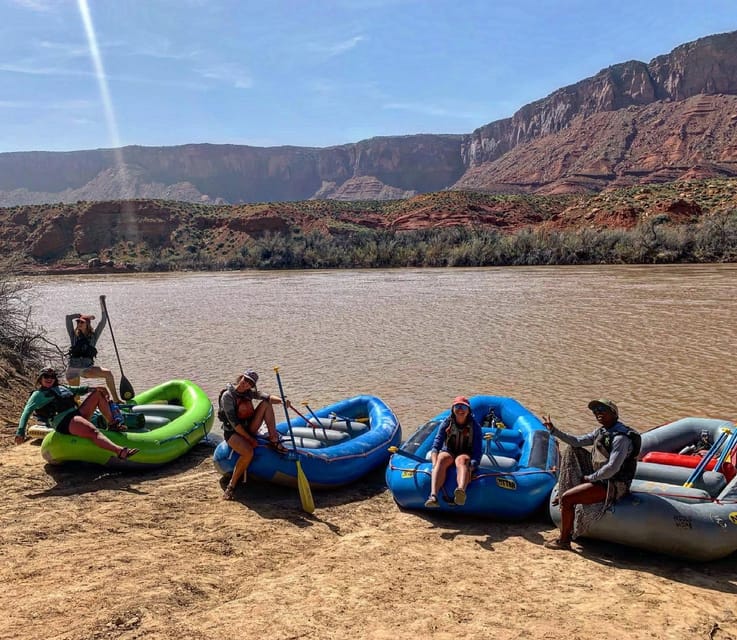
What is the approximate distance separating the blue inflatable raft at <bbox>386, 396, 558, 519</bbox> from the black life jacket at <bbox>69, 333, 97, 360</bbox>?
4540 mm

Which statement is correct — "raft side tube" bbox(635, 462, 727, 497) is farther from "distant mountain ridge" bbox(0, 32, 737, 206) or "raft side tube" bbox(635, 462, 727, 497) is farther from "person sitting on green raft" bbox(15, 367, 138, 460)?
"distant mountain ridge" bbox(0, 32, 737, 206)

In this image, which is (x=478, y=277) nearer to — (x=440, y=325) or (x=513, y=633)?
(x=440, y=325)

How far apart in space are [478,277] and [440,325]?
16.3 metres

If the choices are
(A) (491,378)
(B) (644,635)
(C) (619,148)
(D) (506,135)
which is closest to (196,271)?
(A) (491,378)

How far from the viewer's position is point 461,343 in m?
14.1

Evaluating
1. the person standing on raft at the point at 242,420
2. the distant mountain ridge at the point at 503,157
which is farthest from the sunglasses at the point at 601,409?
the distant mountain ridge at the point at 503,157

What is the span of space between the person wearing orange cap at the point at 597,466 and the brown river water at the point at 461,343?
334 centimetres

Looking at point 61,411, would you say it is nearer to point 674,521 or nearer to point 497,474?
point 497,474

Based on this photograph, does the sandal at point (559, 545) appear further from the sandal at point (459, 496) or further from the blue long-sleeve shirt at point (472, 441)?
the blue long-sleeve shirt at point (472, 441)

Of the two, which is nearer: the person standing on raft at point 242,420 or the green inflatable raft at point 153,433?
the person standing on raft at point 242,420

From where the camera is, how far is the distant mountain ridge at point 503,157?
9194 cm

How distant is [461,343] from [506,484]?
899 centimetres

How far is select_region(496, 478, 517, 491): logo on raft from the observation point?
17.2 feet

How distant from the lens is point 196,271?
50562 mm
